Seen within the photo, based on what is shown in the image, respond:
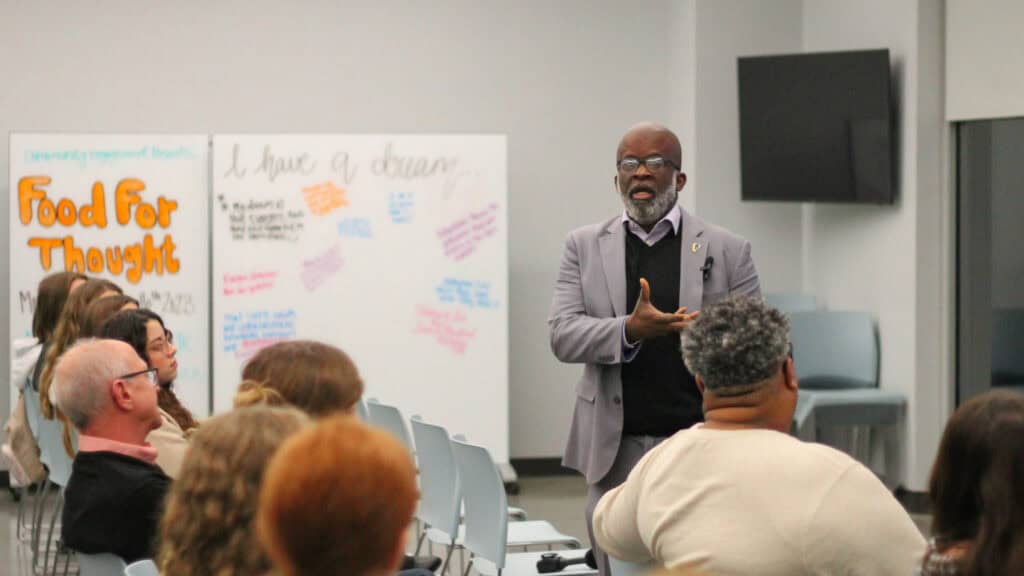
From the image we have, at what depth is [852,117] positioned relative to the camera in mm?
7672

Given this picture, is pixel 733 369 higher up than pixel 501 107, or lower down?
lower down

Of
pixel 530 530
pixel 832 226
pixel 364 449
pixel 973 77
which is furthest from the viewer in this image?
pixel 832 226

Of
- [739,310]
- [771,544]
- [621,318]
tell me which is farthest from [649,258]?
[771,544]

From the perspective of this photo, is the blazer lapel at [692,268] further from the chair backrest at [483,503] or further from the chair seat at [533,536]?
the chair seat at [533,536]

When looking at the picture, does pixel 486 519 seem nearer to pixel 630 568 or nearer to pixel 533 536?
pixel 533 536

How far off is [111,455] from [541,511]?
4759mm

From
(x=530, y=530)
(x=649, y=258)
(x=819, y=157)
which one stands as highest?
(x=819, y=157)

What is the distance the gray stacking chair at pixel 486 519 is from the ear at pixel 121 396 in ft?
4.42

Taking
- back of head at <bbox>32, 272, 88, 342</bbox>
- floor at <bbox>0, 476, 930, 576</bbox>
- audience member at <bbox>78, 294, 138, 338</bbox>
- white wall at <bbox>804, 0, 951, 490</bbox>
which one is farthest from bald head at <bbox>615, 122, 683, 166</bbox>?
white wall at <bbox>804, 0, 951, 490</bbox>

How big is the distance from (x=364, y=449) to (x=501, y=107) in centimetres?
736

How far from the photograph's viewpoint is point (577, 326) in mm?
3721

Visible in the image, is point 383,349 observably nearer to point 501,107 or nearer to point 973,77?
point 501,107

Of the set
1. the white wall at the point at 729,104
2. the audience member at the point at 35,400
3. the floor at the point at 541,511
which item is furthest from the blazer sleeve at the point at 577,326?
the white wall at the point at 729,104

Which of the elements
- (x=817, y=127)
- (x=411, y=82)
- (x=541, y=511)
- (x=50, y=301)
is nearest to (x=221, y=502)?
(x=50, y=301)
